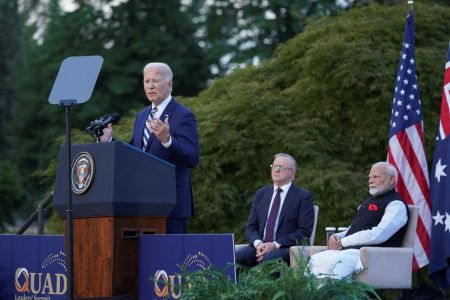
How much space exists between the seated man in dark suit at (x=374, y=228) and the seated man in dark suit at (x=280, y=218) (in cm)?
38

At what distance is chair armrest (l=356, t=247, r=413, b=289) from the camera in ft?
23.3

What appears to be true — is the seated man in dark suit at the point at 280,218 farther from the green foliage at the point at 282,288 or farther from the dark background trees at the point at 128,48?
the dark background trees at the point at 128,48

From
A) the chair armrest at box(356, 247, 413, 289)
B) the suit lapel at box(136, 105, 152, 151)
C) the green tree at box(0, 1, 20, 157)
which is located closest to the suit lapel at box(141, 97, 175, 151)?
the suit lapel at box(136, 105, 152, 151)

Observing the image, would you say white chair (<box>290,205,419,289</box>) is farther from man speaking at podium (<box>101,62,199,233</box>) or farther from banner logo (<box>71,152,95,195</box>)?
banner logo (<box>71,152,95,195</box>)

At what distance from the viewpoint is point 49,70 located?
25781mm

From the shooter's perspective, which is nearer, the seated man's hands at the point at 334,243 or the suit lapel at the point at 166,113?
the suit lapel at the point at 166,113

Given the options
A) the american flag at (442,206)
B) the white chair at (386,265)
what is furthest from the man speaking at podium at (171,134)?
the american flag at (442,206)

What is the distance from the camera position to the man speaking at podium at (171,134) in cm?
597

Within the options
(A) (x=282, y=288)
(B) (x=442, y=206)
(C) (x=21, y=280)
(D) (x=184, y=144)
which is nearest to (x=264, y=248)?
(B) (x=442, y=206)

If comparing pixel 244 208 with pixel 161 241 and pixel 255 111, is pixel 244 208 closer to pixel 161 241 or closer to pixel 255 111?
pixel 255 111

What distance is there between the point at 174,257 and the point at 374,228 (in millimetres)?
2267

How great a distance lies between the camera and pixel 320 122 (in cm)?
1028

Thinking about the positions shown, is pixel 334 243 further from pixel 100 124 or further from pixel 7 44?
pixel 7 44

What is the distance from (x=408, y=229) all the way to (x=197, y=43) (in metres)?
18.6
